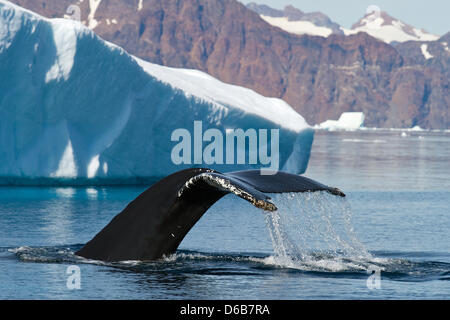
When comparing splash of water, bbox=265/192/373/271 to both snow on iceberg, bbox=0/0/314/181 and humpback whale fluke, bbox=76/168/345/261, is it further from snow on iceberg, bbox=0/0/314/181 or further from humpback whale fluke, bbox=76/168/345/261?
snow on iceberg, bbox=0/0/314/181

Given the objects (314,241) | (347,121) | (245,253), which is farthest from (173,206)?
(347,121)

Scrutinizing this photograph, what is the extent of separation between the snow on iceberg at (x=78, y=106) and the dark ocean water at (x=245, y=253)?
3.63 feet

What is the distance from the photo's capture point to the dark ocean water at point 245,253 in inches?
322

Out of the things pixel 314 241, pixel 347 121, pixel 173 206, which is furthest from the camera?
pixel 347 121

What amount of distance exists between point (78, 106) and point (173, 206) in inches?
657

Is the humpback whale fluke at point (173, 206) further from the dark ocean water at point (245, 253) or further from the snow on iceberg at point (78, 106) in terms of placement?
the snow on iceberg at point (78, 106)

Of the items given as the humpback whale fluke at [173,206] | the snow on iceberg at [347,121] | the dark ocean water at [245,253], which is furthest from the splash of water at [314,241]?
the snow on iceberg at [347,121]

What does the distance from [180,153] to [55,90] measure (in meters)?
4.97

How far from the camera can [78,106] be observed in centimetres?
2377

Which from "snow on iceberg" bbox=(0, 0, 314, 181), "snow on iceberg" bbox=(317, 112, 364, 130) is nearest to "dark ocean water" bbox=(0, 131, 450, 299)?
"snow on iceberg" bbox=(0, 0, 314, 181)

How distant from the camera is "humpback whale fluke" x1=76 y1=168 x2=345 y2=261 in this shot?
283 inches

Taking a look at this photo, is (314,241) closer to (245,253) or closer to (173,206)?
(245,253)

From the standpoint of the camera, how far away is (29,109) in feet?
76.1

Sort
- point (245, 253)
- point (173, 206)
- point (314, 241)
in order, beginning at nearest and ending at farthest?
point (173, 206), point (245, 253), point (314, 241)
